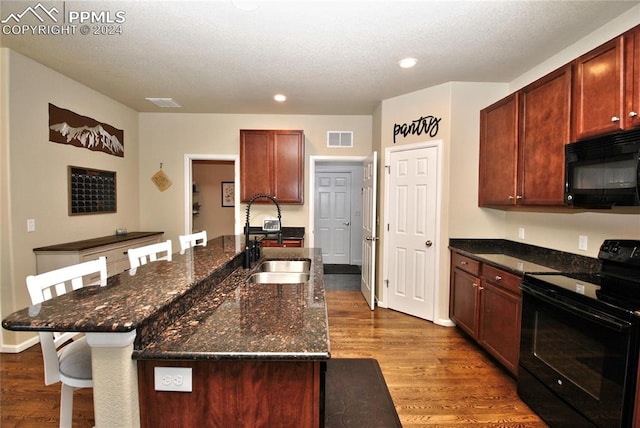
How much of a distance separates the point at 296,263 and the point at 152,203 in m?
3.22

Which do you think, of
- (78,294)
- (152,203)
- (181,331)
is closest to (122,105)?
(152,203)

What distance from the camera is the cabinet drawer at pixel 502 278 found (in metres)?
2.16

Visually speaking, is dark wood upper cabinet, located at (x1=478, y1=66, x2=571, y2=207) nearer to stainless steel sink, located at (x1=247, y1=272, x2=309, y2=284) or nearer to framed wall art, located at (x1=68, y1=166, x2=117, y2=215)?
stainless steel sink, located at (x1=247, y1=272, x2=309, y2=284)

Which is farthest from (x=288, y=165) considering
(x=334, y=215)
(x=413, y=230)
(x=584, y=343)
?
(x=584, y=343)

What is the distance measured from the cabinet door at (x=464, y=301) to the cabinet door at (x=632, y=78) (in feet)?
5.10

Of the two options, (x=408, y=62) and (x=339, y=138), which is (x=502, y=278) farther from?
(x=339, y=138)

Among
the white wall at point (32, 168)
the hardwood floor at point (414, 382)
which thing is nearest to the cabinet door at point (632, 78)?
the hardwood floor at point (414, 382)

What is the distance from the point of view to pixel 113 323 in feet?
2.92

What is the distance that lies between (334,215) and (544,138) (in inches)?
175

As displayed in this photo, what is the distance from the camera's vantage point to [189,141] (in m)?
4.48

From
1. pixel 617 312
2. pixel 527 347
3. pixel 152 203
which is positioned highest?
pixel 152 203

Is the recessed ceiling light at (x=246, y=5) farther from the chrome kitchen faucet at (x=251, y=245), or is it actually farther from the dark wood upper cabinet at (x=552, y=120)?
the dark wood upper cabinet at (x=552, y=120)

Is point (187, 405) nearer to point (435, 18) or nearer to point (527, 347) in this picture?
point (527, 347)

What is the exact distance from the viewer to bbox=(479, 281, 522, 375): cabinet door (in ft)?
7.11
